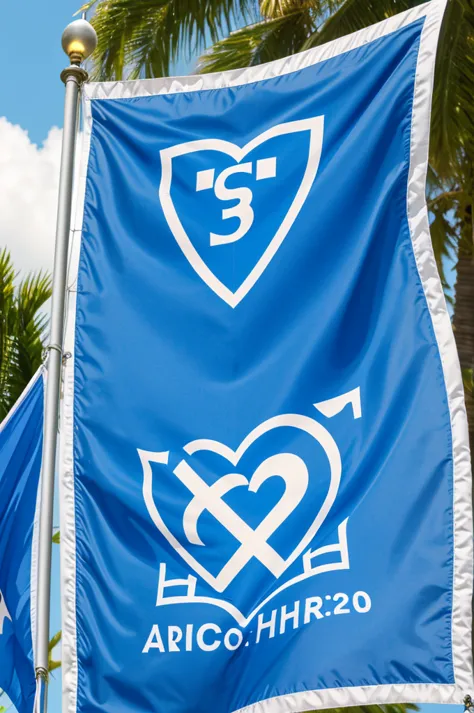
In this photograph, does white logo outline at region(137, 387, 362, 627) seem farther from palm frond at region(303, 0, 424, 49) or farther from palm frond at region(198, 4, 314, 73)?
palm frond at region(198, 4, 314, 73)

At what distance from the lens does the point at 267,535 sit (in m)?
4.16

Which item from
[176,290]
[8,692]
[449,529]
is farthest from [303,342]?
[8,692]

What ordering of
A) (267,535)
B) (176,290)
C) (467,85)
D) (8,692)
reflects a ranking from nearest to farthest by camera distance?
(267,535) → (176,290) → (8,692) → (467,85)

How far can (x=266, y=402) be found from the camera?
440 cm

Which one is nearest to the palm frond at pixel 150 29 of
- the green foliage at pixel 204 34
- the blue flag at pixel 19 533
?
the green foliage at pixel 204 34

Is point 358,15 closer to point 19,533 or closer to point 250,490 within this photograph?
point 19,533

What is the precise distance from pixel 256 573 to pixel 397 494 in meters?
0.56

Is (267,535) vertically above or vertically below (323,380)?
below

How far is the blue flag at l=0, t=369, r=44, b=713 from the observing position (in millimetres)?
5941

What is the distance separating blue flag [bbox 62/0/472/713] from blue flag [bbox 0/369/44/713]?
1.36 metres

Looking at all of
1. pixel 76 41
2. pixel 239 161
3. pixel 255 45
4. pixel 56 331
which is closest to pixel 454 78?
pixel 255 45

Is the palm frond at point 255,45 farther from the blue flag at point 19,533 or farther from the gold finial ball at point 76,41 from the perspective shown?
the gold finial ball at point 76,41

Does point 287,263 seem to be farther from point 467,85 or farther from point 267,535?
point 467,85

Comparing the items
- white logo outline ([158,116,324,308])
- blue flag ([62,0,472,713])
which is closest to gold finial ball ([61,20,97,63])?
blue flag ([62,0,472,713])
